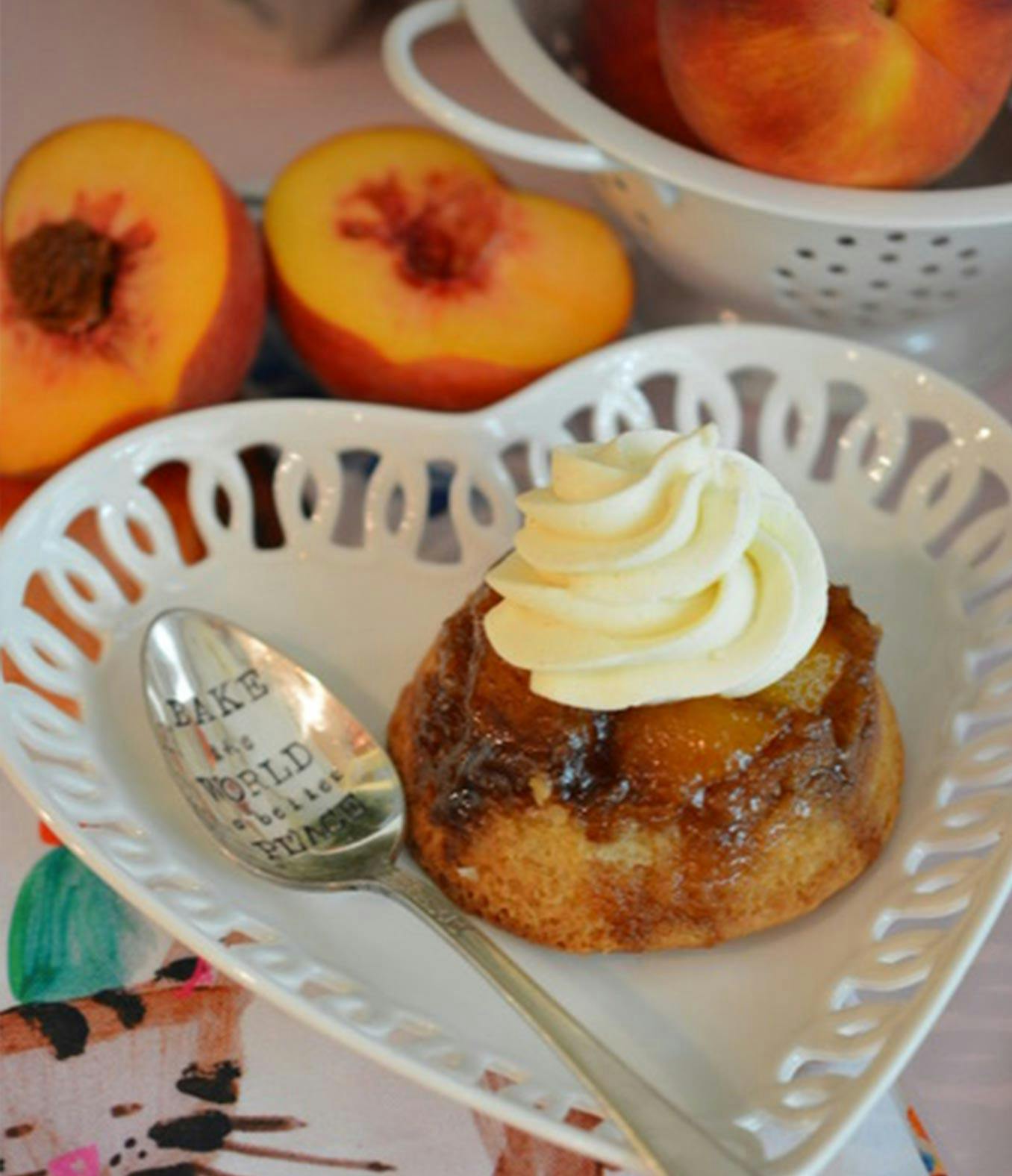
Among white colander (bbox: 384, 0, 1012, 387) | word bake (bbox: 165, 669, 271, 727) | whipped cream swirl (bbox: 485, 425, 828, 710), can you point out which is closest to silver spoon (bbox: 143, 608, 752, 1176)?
word bake (bbox: 165, 669, 271, 727)

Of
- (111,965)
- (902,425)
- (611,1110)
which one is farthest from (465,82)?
(611,1110)

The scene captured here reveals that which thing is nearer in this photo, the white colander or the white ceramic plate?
the white ceramic plate

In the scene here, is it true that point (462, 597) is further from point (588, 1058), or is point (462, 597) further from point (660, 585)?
point (588, 1058)

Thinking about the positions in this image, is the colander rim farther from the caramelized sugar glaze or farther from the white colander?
the caramelized sugar glaze

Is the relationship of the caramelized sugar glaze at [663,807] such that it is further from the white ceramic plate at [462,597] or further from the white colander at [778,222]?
the white colander at [778,222]

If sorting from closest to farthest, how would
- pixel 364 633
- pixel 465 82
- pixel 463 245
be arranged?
pixel 364 633
pixel 463 245
pixel 465 82

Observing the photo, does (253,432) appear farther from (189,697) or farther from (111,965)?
(111,965)

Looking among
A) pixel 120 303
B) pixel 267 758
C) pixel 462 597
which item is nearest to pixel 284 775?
pixel 267 758
